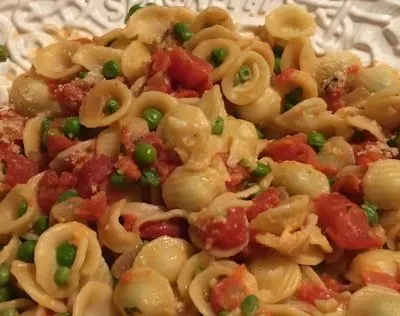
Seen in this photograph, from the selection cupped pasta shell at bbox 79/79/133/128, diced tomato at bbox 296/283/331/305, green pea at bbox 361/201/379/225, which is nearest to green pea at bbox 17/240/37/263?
cupped pasta shell at bbox 79/79/133/128

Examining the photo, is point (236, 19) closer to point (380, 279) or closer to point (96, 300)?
point (380, 279)

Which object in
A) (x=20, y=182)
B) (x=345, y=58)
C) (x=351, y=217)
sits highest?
(x=345, y=58)

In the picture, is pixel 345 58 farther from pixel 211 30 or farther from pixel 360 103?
pixel 211 30

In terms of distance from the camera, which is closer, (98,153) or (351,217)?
(351,217)

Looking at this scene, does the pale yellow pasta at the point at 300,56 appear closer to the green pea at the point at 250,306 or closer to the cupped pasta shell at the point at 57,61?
the cupped pasta shell at the point at 57,61

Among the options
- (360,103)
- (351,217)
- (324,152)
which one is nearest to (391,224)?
(351,217)

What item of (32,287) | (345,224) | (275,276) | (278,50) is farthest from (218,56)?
(32,287)

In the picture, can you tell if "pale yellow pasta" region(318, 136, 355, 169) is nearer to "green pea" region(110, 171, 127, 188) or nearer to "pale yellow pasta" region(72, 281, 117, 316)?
"green pea" region(110, 171, 127, 188)

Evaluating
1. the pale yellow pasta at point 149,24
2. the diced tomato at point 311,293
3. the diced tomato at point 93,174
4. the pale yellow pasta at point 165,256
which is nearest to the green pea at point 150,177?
the diced tomato at point 93,174
